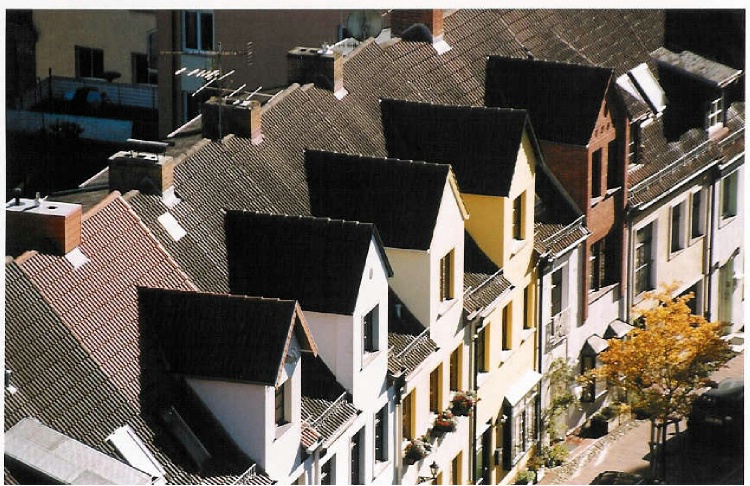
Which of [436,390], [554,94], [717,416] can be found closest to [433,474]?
[436,390]

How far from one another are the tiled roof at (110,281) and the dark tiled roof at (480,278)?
11792mm

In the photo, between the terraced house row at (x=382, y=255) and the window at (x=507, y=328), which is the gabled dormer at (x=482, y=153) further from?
the window at (x=507, y=328)

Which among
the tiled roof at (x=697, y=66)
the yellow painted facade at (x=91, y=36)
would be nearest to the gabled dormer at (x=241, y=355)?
the tiled roof at (x=697, y=66)

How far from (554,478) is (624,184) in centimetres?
1125

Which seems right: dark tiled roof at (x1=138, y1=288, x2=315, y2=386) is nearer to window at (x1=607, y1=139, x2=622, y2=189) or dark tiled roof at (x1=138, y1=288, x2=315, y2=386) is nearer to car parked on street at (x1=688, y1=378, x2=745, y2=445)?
car parked on street at (x1=688, y1=378, x2=745, y2=445)

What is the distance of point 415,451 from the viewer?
56438mm

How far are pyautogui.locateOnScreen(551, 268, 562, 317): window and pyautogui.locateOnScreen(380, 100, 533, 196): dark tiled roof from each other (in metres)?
7.56

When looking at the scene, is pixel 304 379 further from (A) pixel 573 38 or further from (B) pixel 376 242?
(A) pixel 573 38

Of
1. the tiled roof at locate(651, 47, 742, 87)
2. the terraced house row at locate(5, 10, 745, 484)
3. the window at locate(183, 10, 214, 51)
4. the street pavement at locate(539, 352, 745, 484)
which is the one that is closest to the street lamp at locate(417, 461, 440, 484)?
the terraced house row at locate(5, 10, 745, 484)

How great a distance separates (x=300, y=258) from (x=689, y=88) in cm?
2867

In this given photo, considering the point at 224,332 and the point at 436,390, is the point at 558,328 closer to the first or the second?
the point at 436,390

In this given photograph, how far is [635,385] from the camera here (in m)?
65.6

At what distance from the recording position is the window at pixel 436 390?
5834cm

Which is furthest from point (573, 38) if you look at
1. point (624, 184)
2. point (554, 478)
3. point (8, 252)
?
point (8, 252)
